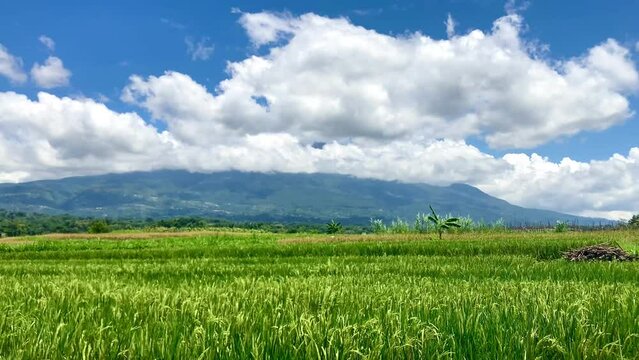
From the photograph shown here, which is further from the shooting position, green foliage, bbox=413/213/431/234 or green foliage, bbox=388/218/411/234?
green foliage, bbox=388/218/411/234

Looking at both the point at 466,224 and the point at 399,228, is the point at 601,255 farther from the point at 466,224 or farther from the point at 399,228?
the point at 399,228

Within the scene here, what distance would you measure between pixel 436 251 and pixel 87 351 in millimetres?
28576

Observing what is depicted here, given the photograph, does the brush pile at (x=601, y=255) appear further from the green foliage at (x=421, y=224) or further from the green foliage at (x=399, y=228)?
the green foliage at (x=399, y=228)

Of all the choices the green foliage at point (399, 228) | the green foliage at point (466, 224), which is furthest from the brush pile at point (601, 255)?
the green foliage at point (399, 228)

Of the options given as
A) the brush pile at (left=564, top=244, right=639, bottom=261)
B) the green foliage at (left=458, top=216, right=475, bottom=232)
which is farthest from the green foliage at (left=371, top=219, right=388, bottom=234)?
the brush pile at (left=564, top=244, right=639, bottom=261)

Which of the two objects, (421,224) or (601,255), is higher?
(421,224)

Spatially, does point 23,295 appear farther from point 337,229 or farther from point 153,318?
point 337,229

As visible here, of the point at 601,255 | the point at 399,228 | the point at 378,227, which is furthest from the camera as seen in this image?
the point at 378,227

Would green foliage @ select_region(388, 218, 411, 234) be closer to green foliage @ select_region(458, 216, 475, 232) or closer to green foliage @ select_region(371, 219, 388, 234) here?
green foliage @ select_region(371, 219, 388, 234)

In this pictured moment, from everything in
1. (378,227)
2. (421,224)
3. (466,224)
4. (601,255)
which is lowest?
(378,227)

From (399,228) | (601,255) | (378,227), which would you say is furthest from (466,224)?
(601,255)

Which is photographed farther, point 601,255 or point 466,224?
point 466,224

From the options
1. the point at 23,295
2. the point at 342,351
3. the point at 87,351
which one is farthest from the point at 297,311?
the point at 23,295

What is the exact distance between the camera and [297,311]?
5.68m
